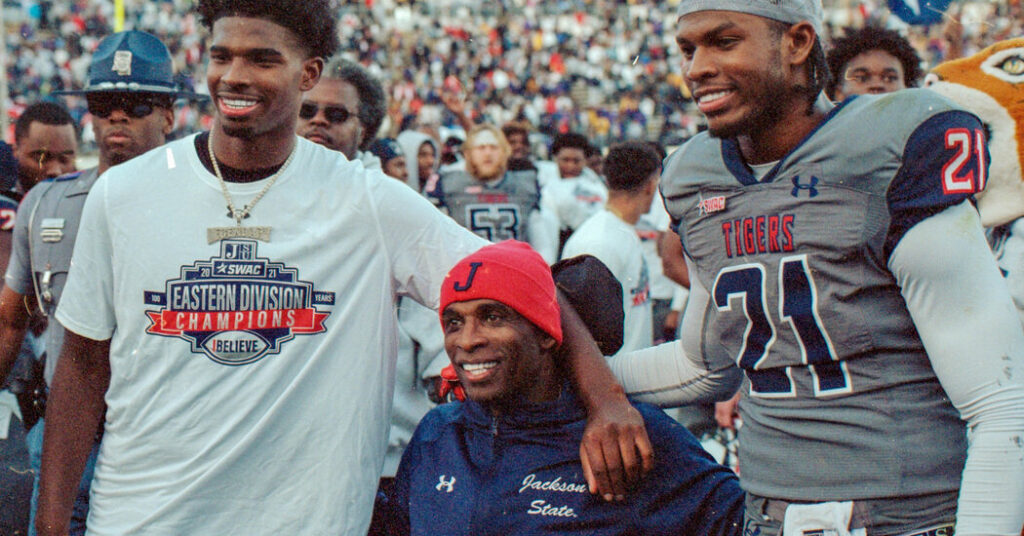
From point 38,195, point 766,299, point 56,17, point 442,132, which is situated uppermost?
point 56,17

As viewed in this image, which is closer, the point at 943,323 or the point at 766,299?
the point at 943,323

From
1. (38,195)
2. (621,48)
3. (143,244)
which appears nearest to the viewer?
(143,244)

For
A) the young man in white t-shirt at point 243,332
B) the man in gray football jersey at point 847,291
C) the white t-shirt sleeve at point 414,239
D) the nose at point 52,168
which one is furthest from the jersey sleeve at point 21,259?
the man in gray football jersey at point 847,291

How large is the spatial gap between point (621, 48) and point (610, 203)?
93.6ft

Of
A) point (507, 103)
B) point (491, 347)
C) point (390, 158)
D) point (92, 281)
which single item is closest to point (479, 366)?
point (491, 347)

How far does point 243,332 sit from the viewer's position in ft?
7.63

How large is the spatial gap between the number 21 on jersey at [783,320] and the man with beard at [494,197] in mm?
4296

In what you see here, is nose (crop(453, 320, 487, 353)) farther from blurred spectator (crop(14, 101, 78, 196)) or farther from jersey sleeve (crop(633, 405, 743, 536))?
blurred spectator (crop(14, 101, 78, 196))

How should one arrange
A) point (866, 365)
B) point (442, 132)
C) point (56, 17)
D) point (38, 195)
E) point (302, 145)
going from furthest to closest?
1. point (56, 17)
2. point (442, 132)
3. point (38, 195)
4. point (302, 145)
5. point (866, 365)

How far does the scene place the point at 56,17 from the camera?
28.8 meters

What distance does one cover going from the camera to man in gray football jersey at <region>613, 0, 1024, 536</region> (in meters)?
1.85

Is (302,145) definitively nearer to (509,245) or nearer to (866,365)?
(509,245)

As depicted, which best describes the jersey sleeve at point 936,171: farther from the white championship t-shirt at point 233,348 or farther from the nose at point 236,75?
the nose at point 236,75

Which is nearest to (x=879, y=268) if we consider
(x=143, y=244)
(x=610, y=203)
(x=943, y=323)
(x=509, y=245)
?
(x=943, y=323)
